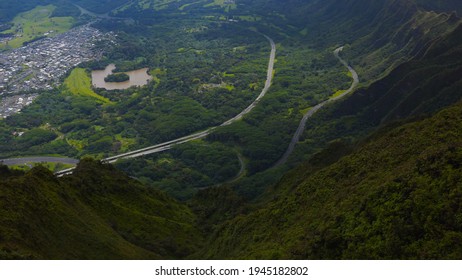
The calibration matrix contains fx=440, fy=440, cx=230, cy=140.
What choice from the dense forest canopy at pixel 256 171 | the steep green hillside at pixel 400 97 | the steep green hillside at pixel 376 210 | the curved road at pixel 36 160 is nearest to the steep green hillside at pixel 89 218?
the dense forest canopy at pixel 256 171

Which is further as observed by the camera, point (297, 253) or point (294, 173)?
point (294, 173)

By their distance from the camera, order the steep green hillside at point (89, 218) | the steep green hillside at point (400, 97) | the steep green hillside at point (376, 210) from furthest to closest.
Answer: the steep green hillside at point (400, 97) < the steep green hillside at point (89, 218) < the steep green hillside at point (376, 210)

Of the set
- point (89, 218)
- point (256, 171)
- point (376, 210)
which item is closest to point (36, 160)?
point (256, 171)

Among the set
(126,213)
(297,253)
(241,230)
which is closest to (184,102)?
(126,213)

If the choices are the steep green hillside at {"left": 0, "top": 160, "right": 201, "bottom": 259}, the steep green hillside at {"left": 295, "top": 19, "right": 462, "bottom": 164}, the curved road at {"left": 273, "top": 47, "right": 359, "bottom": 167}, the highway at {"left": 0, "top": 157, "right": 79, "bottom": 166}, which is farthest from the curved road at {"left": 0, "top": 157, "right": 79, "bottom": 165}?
the steep green hillside at {"left": 295, "top": 19, "right": 462, "bottom": 164}

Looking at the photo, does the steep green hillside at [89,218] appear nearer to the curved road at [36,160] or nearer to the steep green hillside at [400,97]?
the curved road at [36,160]

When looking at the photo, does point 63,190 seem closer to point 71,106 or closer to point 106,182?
point 106,182
